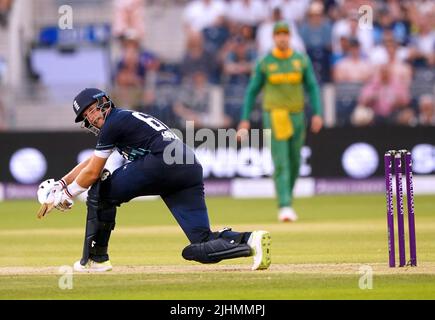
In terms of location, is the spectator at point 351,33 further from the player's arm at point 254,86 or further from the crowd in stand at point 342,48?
the player's arm at point 254,86

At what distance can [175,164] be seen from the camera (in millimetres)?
9367

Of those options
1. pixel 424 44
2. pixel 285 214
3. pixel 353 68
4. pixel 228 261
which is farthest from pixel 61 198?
pixel 424 44

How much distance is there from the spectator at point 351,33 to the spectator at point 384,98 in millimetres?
1653

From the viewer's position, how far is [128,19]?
22.9 m

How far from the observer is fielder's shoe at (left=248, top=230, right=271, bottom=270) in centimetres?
924

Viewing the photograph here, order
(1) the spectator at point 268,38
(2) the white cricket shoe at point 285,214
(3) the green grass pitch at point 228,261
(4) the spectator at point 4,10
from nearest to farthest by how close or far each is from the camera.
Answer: (3) the green grass pitch at point 228,261 < (2) the white cricket shoe at point 285,214 < (1) the spectator at point 268,38 < (4) the spectator at point 4,10

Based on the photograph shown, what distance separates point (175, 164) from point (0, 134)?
35.9 feet

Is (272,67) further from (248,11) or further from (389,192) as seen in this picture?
(248,11)

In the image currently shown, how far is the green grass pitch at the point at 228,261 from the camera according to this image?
8461 mm

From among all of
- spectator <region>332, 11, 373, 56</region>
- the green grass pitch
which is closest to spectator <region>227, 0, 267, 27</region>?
spectator <region>332, 11, 373, 56</region>

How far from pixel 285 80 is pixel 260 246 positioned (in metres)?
6.05

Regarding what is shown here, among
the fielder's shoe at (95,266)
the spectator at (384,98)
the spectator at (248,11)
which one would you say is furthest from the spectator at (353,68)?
the fielder's shoe at (95,266)
